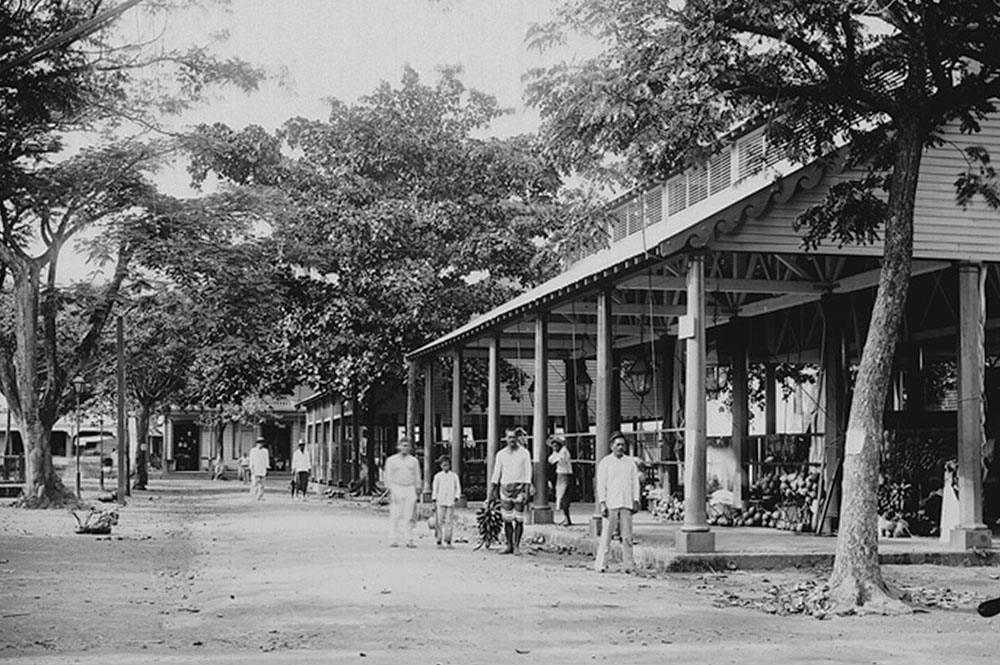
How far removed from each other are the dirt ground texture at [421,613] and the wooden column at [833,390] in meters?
4.17

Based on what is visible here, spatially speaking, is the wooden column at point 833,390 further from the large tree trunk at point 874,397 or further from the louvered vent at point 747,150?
the large tree trunk at point 874,397

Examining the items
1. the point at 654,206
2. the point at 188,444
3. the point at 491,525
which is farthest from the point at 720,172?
the point at 188,444

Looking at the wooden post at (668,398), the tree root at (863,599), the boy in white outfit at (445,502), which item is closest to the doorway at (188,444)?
the wooden post at (668,398)

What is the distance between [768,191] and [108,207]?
19.3m

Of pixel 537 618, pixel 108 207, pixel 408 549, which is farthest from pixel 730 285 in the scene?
pixel 108 207

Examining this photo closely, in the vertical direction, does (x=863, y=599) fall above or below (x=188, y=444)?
above

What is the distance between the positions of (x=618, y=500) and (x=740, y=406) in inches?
341

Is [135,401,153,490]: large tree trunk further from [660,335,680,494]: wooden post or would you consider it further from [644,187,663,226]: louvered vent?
[644,187,663,226]: louvered vent

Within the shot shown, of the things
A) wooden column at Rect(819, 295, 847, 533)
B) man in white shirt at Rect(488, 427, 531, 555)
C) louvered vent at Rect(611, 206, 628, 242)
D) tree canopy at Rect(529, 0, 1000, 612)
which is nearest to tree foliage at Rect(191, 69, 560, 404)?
louvered vent at Rect(611, 206, 628, 242)

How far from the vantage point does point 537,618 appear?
11.7 meters

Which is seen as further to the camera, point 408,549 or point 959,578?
point 408,549

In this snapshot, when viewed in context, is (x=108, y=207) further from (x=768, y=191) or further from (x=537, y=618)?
(x=537, y=618)

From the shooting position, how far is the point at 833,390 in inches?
830

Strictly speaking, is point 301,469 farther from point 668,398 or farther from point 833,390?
point 833,390
